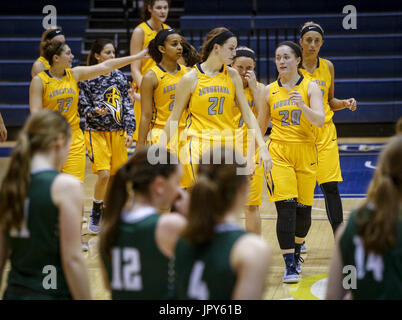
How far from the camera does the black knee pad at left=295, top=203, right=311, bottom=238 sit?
520cm

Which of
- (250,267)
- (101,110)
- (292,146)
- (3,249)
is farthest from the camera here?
(101,110)

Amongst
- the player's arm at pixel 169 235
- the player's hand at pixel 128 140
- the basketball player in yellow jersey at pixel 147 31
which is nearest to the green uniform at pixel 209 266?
the player's arm at pixel 169 235

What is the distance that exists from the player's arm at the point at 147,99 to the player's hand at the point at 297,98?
113 centimetres

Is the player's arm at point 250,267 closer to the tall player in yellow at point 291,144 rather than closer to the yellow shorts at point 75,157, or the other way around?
the tall player in yellow at point 291,144

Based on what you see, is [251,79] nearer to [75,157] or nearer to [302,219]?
[302,219]

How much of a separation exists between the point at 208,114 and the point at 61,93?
4.38 feet

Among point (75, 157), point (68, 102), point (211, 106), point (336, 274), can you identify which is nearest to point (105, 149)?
point (75, 157)

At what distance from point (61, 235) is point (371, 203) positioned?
1.13 m

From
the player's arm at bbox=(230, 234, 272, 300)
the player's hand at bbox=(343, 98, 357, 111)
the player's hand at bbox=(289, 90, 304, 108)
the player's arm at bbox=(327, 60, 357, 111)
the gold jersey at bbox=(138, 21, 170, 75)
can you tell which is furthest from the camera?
the gold jersey at bbox=(138, 21, 170, 75)

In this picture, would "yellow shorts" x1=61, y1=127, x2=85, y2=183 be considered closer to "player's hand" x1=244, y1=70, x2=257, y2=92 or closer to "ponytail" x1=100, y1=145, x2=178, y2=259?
"player's hand" x1=244, y1=70, x2=257, y2=92

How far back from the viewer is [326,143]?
5500 mm

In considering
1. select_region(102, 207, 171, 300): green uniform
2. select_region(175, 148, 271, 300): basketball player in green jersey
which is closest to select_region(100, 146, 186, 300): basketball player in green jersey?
select_region(102, 207, 171, 300): green uniform

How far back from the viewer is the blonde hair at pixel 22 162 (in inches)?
101
